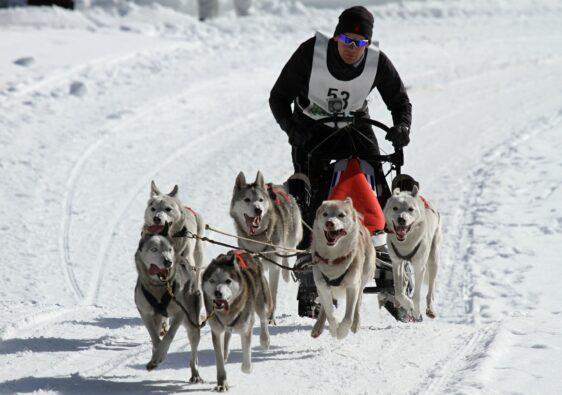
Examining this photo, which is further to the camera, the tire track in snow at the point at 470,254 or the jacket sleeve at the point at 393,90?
the jacket sleeve at the point at 393,90

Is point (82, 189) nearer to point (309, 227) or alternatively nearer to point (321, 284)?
point (309, 227)

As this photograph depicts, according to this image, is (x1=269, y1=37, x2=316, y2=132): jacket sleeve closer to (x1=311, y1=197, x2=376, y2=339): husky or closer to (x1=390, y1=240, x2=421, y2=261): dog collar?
(x1=390, y1=240, x2=421, y2=261): dog collar

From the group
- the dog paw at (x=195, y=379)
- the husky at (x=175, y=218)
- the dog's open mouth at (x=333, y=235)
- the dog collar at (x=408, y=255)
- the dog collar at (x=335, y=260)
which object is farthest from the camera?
the dog collar at (x=408, y=255)

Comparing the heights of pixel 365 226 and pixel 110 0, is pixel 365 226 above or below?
below

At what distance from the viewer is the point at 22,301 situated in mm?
7926

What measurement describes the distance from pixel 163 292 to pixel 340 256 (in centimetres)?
104

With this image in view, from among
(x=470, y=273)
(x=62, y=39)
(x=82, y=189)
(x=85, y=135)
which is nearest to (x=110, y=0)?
(x=62, y=39)

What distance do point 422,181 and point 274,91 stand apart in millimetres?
4645

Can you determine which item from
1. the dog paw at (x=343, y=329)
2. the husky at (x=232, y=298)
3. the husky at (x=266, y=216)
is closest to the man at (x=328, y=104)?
the husky at (x=266, y=216)

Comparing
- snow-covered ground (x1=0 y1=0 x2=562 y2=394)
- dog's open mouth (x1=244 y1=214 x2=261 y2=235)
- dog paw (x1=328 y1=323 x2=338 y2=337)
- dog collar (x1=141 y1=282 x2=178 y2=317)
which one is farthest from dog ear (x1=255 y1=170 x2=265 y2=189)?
dog collar (x1=141 y1=282 x2=178 y2=317)

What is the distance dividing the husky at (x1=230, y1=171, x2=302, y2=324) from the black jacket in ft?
1.67

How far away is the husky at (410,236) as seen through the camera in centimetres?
643

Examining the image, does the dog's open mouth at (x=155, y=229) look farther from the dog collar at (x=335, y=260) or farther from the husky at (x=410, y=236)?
the husky at (x=410, y=236)

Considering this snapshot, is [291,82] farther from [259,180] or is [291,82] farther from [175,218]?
[175,218]
